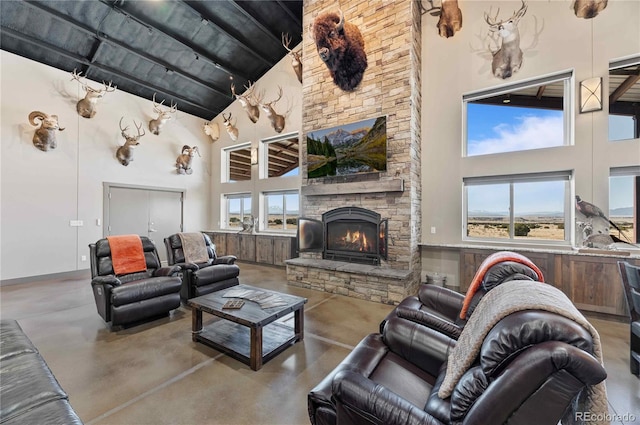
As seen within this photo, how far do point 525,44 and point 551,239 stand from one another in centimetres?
314

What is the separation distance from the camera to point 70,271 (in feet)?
19.1

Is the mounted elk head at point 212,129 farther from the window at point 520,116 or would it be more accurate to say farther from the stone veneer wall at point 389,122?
the window at point 520,116

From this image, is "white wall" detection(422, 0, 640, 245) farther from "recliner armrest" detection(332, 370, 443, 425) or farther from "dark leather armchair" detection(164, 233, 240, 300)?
"recliner armrest" detection(332, 370, 443, 425)

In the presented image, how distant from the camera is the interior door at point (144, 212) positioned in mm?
6543

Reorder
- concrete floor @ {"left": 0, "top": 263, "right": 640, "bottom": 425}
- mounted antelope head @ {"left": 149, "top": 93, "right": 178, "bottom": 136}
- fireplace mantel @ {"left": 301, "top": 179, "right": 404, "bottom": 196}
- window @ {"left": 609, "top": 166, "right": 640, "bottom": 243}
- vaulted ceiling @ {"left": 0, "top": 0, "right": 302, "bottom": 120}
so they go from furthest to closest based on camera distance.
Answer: mounted antelope head @ {"left": 149, "top": 93, "right": 178, "bottom": 136} < vaulted ceiling @ {"left": 0, "top": 0, "right": 302, "bottom": 120} < fireplace mantel @ {"left": 301, "top": 179, "right": 404, "bottom": 196} < window @ {"left": 609, "top": 166, "right": 640, "bottom": 243} < concrete floor @ {"left": 0, "top": 263, "right": 640, "bottom": 425}

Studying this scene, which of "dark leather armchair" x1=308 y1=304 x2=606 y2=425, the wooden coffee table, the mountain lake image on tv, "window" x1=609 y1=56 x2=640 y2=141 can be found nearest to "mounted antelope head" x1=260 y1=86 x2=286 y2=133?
the mountain lake image on tv

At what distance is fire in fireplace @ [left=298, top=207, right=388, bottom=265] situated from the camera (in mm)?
4766

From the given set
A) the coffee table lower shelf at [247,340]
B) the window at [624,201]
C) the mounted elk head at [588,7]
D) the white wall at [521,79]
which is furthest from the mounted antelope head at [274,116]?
the window at [624,201]

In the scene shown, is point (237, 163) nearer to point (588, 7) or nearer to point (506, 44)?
point (506, 44)

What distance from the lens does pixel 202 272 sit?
4090 mm

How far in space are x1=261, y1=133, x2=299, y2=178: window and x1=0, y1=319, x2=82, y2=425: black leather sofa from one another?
576 cm

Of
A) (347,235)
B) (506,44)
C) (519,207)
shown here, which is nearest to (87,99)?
(347,235)

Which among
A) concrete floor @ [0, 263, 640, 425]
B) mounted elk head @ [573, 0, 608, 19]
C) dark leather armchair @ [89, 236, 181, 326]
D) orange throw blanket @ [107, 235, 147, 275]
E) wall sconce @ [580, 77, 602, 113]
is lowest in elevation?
concrete floor @ [0, 263, 640, 425]

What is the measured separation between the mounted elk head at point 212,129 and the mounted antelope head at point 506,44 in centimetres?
727
